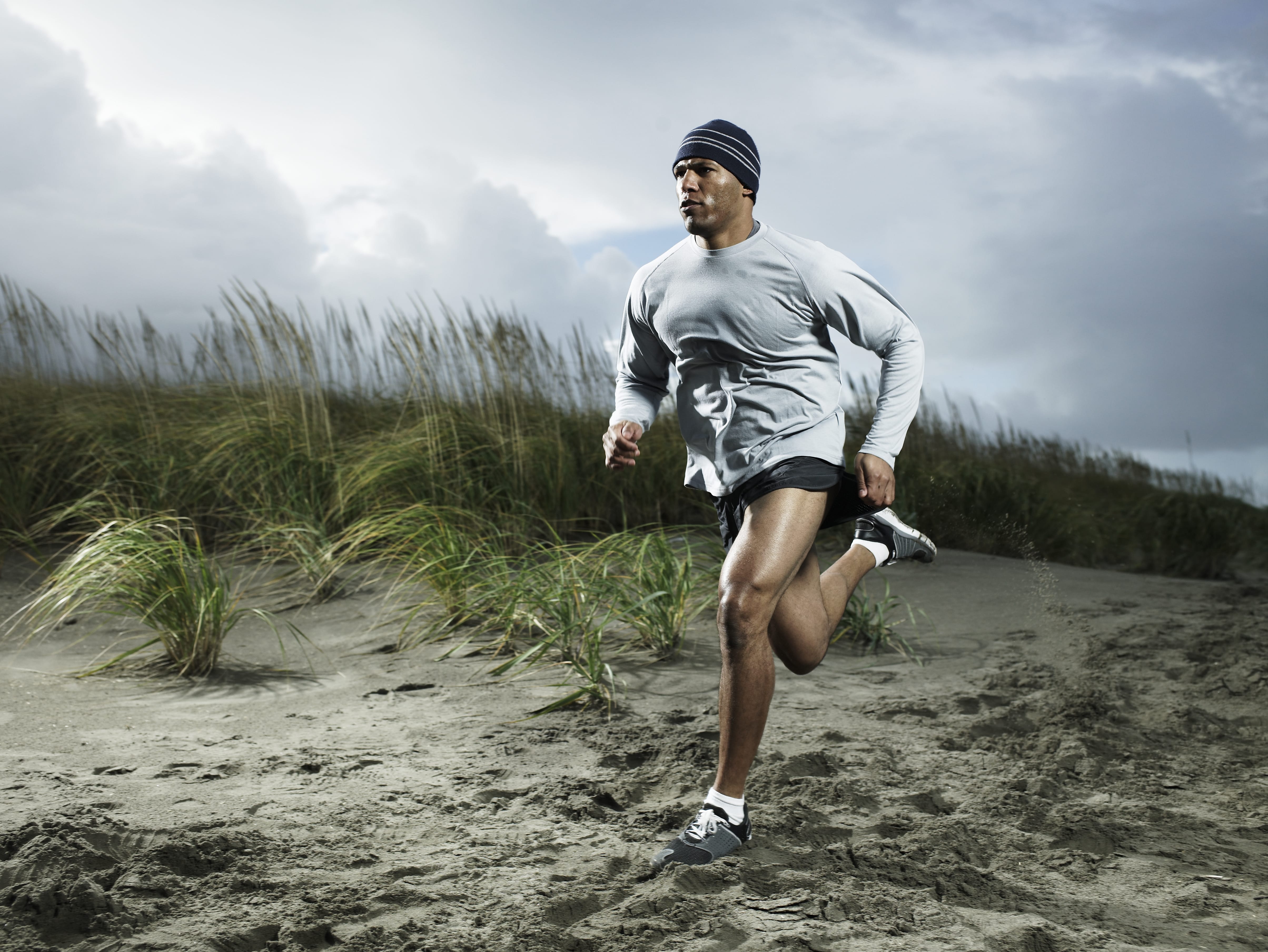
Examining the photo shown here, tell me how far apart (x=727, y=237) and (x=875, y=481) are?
845 millimetres

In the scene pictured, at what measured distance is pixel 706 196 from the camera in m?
2.84

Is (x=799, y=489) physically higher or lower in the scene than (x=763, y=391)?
lower

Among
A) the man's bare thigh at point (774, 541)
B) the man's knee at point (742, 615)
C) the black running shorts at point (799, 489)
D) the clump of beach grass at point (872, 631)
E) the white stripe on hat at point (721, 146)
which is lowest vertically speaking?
the clump of beach grass at point (872, 631)

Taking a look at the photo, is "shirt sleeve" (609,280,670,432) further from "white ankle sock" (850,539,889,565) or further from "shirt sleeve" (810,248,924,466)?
"white ankle sock" (850,539,889,565)

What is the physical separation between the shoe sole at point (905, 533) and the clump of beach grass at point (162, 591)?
257 cm

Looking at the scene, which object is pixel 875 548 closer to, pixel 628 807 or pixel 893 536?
pixel 893 536

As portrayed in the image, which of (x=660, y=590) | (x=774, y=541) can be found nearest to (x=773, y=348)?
(x=774, y=541)

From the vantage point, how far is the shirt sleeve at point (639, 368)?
125 inches

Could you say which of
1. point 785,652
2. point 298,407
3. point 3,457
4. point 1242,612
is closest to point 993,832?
point 785,652

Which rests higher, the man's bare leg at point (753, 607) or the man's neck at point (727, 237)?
the man's neck at point (727, 237)

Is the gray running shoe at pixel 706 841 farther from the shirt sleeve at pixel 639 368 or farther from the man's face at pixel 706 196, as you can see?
the man's face at pixel 706 196

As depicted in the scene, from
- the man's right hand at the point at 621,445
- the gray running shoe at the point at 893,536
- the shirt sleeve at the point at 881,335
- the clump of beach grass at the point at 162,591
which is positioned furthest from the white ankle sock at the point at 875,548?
the clump of beach grass at the point at 162,591

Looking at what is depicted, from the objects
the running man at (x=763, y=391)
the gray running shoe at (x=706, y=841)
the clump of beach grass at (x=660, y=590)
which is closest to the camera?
the gray running shoe at (x=706, y=841)

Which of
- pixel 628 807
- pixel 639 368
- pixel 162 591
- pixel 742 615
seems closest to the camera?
pixel 742 615
